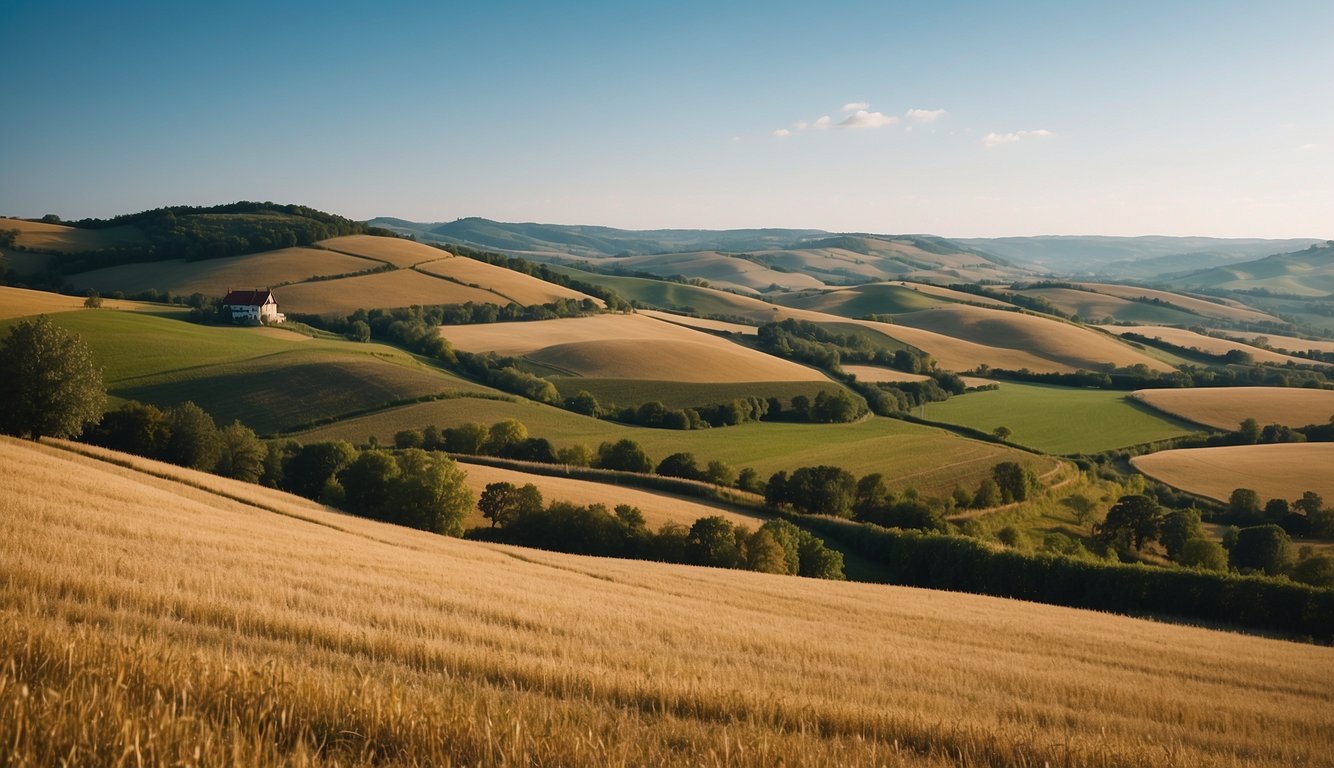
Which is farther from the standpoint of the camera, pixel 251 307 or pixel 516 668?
pixel 251 307

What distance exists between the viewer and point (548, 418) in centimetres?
7094

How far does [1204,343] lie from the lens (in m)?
142

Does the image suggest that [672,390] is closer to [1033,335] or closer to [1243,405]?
[1243,405]

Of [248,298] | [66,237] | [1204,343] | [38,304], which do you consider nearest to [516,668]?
[38,304]

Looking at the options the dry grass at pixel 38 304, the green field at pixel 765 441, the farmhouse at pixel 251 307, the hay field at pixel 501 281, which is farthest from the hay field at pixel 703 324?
the dry grass at pixel 38 304

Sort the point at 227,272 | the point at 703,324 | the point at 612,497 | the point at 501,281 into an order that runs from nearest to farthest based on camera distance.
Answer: the point at 612,497
the point at 227,272
the point at 501,281
the point at 703,324

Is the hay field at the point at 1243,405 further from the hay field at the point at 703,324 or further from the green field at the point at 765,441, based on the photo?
the hay field at the point at 703,324

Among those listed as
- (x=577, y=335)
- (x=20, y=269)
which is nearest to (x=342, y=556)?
(x=577, y=335)

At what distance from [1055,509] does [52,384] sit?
61620 millimetres

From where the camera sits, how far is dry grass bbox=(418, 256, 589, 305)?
125m

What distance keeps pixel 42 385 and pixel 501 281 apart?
321ft

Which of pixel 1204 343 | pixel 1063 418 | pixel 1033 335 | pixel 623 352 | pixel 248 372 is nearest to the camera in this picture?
pixel 248 372

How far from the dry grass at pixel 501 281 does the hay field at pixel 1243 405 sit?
82068mm

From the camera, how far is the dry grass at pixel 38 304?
259ft
